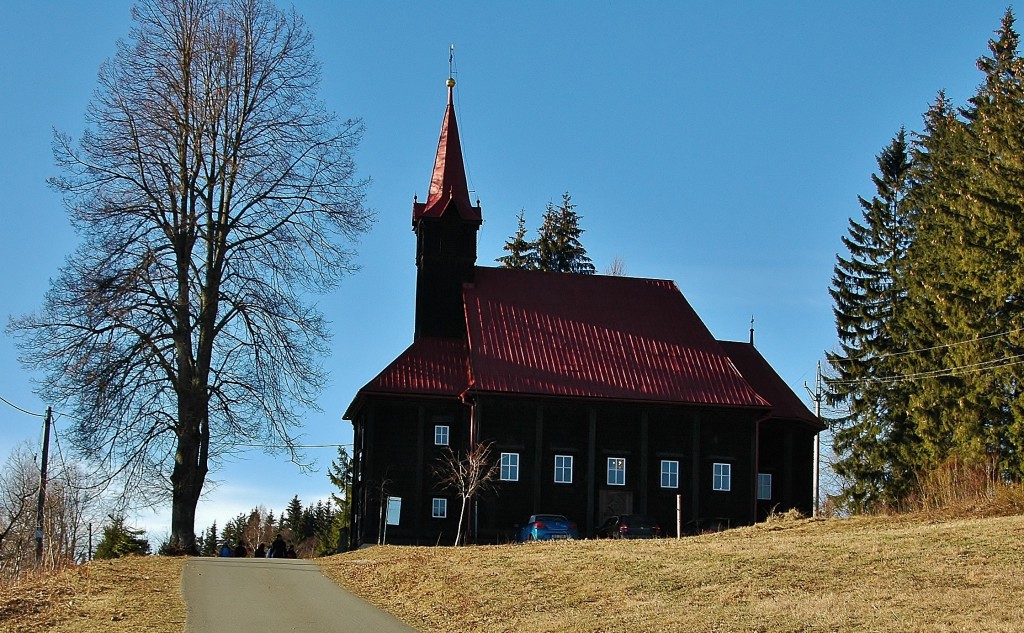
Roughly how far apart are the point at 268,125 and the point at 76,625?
77.3 feet

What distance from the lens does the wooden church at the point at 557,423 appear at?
4141cm

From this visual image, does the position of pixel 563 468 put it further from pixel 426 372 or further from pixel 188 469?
pixel 188 469

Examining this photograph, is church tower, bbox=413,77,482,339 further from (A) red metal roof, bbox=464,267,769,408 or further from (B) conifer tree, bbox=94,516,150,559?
(B) conifer tree, bbox=94,516,150,559

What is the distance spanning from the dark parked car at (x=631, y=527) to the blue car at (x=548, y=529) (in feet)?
4.11

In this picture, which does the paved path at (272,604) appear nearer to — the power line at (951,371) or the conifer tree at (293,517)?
the power line at (951,371)

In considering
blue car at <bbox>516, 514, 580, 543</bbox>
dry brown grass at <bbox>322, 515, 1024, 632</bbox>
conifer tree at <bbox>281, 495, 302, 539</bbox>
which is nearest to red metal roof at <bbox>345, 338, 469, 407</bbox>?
blue car at <bbox>516, 514, 580, 543</bbox>

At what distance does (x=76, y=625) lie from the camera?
54.6ft

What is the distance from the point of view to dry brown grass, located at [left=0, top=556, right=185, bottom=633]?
54.6 ft

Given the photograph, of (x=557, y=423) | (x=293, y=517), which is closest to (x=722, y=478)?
(x=557, y=423)

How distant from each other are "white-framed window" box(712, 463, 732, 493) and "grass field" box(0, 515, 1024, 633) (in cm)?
1684

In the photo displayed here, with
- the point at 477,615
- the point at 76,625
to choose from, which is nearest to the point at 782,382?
the point at 477,615

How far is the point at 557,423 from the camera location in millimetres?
42031

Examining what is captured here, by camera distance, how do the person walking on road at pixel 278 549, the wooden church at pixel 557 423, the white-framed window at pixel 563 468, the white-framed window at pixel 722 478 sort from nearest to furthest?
the person walking on road at pixel 278 549 → the wooden church at pixel 557 423 → the white-framed window at pixel 563 468 → the white-framed window at pixel 722 478

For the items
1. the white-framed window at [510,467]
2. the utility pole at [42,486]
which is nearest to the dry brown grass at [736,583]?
the utility pole at [42,486]
